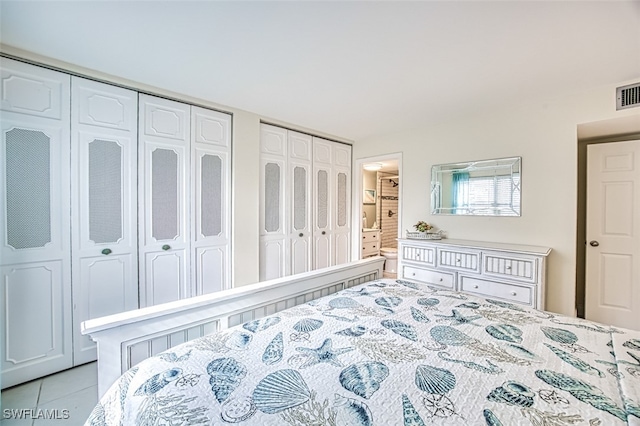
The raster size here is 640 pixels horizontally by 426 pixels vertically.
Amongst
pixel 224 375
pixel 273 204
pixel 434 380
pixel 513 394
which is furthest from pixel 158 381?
pixel 273 204

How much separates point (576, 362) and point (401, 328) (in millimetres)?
636

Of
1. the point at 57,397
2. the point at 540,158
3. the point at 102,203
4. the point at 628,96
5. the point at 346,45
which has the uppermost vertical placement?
the point at 346,45

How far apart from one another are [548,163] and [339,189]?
258cm

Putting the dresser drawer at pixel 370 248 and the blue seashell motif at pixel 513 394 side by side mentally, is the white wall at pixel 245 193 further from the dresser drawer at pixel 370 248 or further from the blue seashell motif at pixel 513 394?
the blue seashell motif at pixel 513 394

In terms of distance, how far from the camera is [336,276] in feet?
6.97

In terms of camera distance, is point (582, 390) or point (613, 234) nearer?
point (582, 390)

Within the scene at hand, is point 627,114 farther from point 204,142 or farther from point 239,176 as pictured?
point 204,142

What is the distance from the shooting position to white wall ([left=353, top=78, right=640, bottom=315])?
101 inches

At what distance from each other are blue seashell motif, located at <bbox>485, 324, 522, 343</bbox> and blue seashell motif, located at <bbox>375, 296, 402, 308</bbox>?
1.58 feet

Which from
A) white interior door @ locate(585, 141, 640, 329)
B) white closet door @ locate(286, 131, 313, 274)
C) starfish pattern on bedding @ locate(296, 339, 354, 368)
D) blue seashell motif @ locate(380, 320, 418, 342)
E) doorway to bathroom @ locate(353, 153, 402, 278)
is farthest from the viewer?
doorway to bathroom @ locate(353, 153, 402, 278)

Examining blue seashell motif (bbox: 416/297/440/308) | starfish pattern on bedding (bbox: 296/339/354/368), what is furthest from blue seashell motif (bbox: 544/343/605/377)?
starfish pattern on bedding (bbox: 296/339/354/368)

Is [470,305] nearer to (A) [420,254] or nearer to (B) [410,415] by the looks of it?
(B) [410,415]

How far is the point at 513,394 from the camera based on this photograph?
840 mm

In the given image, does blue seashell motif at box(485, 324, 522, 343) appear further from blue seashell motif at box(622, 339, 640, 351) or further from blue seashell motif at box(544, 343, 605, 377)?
blue seashell motif at box(622, 339, 640, 351)
